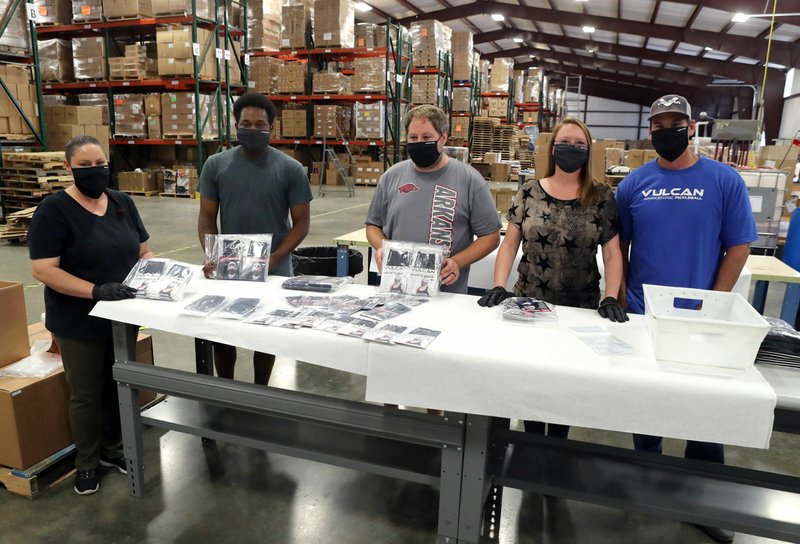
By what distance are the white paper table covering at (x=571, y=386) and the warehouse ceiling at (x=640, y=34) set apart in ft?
Answer: 37.3

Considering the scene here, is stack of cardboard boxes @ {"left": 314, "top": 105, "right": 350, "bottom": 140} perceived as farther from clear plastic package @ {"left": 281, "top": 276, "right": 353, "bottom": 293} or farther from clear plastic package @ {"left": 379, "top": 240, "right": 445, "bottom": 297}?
clear plastic package @ {"left": 379, "top": 240, "right": 445, "bottom": 297}

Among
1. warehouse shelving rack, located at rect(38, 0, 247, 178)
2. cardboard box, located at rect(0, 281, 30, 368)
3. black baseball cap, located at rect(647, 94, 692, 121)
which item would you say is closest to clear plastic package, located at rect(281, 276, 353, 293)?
cardboard box, located at rect(0, 281, 30, 368)

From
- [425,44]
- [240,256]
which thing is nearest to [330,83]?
[425,44]

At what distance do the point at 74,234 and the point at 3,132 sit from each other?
8.08 meters

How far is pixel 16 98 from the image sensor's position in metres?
8.82

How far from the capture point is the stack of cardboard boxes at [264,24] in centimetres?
1300

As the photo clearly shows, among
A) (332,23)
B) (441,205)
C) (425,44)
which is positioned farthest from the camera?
(425,44)

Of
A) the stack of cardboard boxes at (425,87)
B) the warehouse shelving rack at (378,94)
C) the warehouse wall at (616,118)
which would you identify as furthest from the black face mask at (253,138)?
the warehouse wall at (616,118)

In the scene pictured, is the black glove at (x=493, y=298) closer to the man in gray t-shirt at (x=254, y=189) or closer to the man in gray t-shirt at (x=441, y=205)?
the man in gray t-shirt at (x=441, y=205)

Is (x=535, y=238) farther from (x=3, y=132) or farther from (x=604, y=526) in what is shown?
(x=3, y=132)

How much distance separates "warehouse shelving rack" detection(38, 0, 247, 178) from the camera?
10758 millimetres

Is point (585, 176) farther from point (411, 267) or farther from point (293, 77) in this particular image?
point (293, 77)

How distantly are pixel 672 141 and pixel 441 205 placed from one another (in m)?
1.00

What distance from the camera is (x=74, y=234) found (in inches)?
95.1
